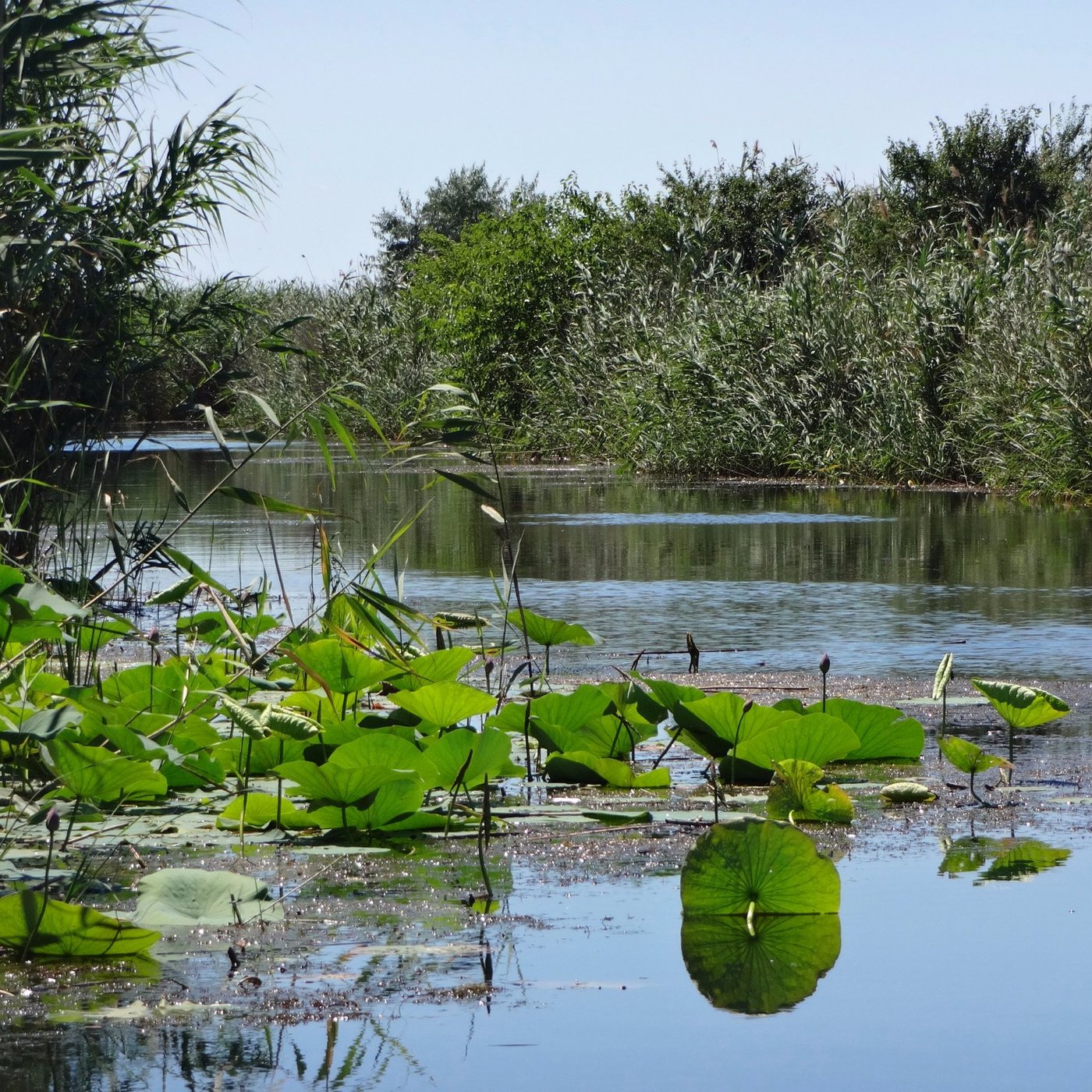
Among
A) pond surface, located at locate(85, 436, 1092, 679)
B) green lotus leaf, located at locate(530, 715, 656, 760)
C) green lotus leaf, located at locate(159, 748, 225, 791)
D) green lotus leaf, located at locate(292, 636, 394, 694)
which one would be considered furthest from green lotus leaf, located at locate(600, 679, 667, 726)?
green lotus leaf, located at locate(159, 748, 225, 791)

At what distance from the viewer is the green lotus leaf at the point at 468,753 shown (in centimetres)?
327

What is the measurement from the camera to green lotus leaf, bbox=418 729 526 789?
3.27 m

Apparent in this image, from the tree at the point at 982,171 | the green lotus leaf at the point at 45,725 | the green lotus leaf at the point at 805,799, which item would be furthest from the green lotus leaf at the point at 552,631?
the tree at the point at 982,171

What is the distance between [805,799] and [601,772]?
1.90 ft

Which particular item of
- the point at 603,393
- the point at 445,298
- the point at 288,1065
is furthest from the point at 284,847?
the point at 445,298

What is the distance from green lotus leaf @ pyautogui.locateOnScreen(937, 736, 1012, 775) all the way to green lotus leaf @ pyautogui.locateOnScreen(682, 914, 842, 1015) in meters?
0.99

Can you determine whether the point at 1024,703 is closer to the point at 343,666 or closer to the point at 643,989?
the point at 343,666

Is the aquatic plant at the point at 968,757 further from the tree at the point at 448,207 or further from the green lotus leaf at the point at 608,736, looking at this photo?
the tree at the point at 448,207

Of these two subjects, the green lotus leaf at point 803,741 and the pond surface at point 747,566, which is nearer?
the green lotus leaf at point 803,741

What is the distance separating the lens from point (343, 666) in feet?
13.7

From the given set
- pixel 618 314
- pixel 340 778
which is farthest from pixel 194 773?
pixel 618 314

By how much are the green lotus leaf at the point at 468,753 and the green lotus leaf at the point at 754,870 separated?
2.02ft

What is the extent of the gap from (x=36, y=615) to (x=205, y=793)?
775 mm

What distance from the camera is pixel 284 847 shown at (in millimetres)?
3213
